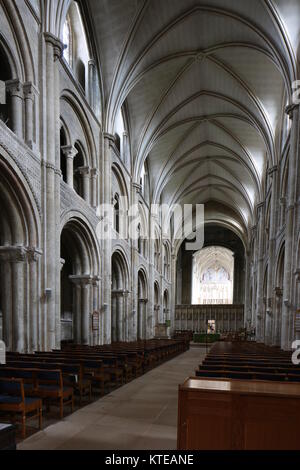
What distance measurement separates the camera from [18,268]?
10.6m

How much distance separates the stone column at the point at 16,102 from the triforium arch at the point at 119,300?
12025 mm

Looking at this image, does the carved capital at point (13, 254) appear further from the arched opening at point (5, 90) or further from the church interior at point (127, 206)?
the arched opening at point (5, 90)

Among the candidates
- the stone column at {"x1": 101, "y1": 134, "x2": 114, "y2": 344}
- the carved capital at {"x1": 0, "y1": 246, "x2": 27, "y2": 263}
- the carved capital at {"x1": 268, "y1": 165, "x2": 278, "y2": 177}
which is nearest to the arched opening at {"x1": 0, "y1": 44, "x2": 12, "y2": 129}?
the carved capital at {"x1": 0, "y1": 246, "x2": 27, "y2": 263}

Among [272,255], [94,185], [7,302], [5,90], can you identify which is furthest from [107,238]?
[272,255]

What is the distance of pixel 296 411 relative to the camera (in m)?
3.11

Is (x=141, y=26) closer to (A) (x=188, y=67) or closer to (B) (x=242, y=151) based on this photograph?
(A) (x=188, y=67)

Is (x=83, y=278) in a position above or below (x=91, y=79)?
below

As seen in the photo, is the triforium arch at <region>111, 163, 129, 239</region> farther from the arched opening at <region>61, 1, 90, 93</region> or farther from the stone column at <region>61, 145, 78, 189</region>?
the stone column at <region>61, 145, 78, 189</region>

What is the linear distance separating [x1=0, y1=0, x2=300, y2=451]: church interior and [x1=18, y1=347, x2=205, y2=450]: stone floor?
4cm

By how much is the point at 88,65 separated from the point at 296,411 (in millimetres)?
18002

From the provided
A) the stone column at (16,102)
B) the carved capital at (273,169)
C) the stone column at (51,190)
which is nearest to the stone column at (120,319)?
the stone column at (51,190)

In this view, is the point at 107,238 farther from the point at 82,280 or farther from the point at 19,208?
the point at 19,208

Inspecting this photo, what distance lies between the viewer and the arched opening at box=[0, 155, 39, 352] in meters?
10.4

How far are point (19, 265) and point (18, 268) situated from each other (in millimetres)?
99
